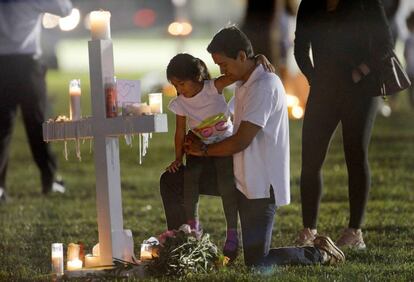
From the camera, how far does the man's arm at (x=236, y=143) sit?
725cm

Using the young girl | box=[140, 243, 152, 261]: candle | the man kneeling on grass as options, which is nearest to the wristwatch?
the man kneeling on grass

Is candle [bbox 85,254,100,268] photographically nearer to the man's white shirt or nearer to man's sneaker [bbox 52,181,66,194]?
the man's white shirt

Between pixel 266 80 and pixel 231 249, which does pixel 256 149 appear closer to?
pixel 266 80

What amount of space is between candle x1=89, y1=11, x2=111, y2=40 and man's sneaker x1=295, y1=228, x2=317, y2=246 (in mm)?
1905

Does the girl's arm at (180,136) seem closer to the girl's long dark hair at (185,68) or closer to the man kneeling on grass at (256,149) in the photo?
the man kneeling on grass at (256,149)

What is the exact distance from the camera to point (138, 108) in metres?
7.18

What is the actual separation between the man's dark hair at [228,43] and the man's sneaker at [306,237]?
1461 mm

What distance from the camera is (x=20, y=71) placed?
11.6m

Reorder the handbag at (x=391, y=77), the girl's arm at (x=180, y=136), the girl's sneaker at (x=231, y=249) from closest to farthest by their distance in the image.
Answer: the girl's arm at (x=180, y=136)
the girl's sneaker at (x=231, y=249)
the handbag at (x=391, y=77)

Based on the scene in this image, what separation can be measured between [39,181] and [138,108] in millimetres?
6199

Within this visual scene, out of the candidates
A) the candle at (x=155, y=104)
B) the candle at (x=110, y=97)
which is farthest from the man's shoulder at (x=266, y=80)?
the candle at (x=110, y=97)

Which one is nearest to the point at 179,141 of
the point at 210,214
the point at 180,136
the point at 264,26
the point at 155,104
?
the point at 180,136

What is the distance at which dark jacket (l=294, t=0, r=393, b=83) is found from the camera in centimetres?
816

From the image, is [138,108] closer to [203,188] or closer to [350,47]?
[203,188]
